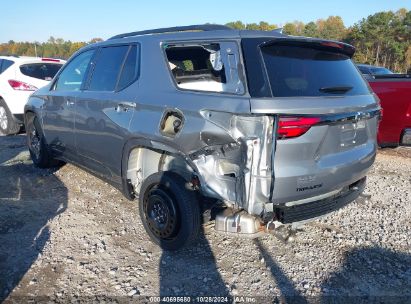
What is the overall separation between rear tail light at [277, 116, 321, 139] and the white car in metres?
6.85

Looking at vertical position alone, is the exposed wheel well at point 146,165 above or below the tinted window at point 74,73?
below

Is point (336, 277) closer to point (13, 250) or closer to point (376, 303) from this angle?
point (376, 303)

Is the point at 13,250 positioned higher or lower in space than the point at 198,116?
lower

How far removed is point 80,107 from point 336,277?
3.21m

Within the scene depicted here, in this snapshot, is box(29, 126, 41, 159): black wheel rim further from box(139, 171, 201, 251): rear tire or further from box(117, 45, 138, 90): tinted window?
box(139, 171, 201, 251): rear tire

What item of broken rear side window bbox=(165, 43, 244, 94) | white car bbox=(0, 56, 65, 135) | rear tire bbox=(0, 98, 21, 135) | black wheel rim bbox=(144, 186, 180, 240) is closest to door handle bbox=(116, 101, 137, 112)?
broken rear side window bbox=(165, 43, 244, 94)

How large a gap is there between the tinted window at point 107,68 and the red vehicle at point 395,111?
415 cm

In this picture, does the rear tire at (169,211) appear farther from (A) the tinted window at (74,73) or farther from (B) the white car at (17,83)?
(B) the white car at (17,83)

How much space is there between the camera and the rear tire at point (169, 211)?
3.34m

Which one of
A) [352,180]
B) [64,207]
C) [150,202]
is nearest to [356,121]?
[352,180]

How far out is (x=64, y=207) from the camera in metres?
4.62

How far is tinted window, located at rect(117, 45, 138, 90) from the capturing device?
3.80 meters

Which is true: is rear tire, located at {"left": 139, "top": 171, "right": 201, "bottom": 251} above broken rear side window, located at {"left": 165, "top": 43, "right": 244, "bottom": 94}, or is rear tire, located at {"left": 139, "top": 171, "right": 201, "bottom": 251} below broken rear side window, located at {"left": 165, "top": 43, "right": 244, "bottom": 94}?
below

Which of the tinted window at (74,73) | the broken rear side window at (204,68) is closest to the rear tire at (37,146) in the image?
the tinted window at (74,73)
